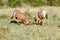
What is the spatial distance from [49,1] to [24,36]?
14432 millimetres

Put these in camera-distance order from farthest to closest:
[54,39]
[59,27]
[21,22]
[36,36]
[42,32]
Answer: [21,22]
[59,27]
[42,32]
[36,36]
[54,39]

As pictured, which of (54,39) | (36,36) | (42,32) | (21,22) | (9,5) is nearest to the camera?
(54,39)

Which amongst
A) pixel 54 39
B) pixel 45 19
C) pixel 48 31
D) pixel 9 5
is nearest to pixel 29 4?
pixel 9 5

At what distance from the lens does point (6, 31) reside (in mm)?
10398

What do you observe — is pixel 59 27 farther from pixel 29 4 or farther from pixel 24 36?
pixel 29 4

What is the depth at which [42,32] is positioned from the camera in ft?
33.9

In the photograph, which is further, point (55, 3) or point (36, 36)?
point (55, 3)

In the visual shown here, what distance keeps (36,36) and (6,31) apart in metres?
1.40

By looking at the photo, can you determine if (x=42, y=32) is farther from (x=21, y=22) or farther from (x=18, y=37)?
(x=21, y=22)

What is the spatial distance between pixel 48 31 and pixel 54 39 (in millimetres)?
1406

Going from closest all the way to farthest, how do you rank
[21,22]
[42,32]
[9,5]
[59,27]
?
[42,32] → [59,27] → [21,22] → [9,5]

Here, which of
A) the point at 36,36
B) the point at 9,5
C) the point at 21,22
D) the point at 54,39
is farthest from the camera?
the point at 9,5

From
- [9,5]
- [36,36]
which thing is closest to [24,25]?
[36,36]

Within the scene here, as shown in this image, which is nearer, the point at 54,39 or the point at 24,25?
the point at 54,39
